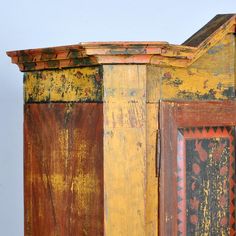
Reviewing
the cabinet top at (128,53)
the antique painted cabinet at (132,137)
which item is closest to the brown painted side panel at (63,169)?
the antique painted cabinet at (132,137)

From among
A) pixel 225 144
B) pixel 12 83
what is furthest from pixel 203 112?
pixel 12 83

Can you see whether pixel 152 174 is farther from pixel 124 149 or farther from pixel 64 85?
pixel 64 85

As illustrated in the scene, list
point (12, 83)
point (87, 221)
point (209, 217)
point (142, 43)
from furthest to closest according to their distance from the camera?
point (12, 83)
point (209, 217)
point (87, 221)
point (142, 43)

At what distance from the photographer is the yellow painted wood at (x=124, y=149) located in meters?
2.01

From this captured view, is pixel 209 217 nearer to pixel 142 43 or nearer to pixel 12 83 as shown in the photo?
pixel 142 43

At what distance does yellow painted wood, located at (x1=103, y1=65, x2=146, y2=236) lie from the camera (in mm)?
2010

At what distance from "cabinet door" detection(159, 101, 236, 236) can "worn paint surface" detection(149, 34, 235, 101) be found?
0.03 metres

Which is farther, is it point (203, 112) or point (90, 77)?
point (203, 112)

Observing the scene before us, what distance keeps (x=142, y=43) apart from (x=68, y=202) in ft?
1.68

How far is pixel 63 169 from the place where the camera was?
7.20 ft

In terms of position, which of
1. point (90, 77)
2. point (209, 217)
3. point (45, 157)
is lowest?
point (209, 217)

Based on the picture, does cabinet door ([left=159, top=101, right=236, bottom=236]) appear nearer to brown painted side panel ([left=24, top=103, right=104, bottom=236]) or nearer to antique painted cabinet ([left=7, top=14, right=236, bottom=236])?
antique painted cabinet ([left=7, top=14, right=236, bottom=236])

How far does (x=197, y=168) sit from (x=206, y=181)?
0.05 meters

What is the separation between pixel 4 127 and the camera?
10.1ft
